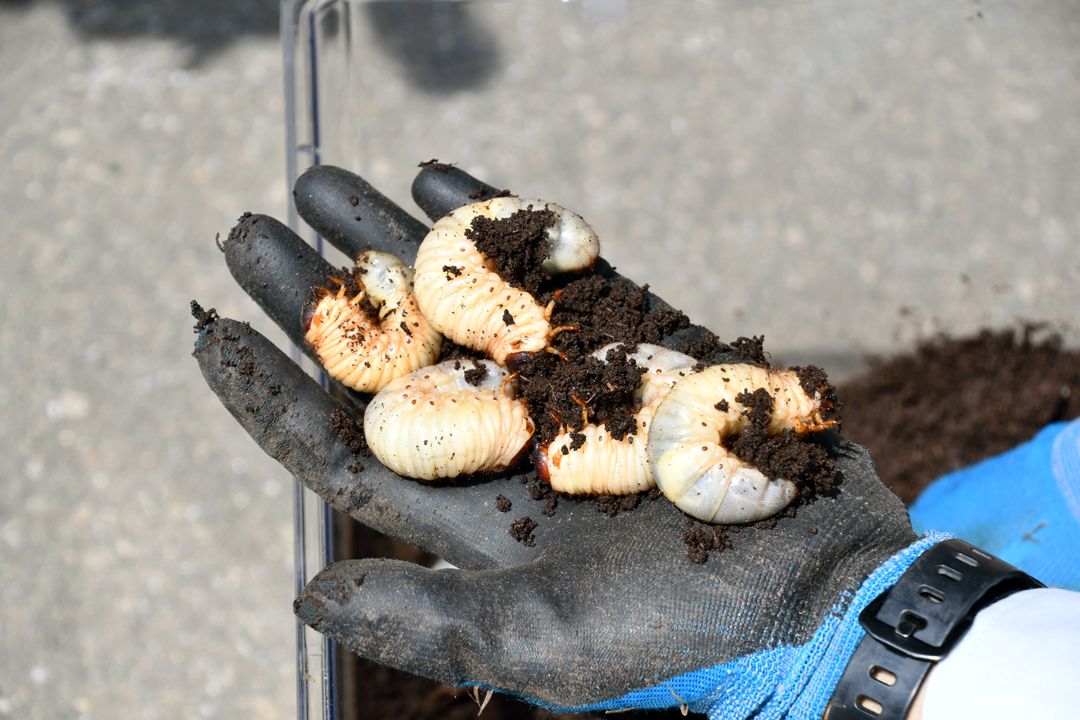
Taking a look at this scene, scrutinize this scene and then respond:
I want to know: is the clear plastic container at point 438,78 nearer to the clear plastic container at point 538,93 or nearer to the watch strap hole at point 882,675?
the clear plastic container at point 538,93

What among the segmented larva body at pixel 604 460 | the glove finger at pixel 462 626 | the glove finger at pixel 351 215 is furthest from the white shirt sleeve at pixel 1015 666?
the glove finger at pixel 351 215

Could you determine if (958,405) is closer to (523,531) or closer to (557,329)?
(557,329)

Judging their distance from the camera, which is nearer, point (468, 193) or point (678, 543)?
point (678, 543)

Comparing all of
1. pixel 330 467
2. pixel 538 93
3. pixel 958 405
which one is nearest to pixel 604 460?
pixel 330 467

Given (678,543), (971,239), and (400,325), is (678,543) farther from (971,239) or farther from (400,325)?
(971,239)

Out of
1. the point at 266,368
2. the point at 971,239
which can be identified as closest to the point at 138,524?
the point at 266,368

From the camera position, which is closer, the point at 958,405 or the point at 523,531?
the point at 523,531
